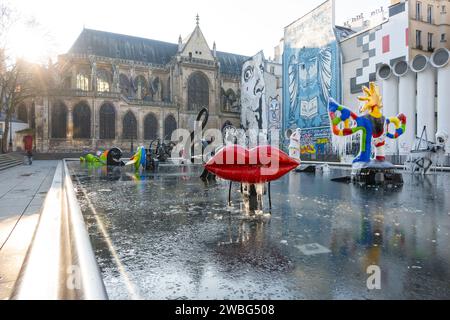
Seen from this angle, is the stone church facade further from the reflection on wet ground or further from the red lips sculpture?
the reflection on wet ground

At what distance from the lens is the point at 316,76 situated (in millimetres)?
31016

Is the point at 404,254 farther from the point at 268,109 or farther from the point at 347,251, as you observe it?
the point at 268,109

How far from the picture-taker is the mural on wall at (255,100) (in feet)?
123

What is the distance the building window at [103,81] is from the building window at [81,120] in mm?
7553

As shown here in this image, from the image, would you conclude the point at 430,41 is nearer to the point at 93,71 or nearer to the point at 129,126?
the point at 129,126

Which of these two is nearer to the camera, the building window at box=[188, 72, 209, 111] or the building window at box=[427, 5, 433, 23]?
the building window at box=[427, 5, 433, 23]

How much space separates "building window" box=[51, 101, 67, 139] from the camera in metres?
38.9

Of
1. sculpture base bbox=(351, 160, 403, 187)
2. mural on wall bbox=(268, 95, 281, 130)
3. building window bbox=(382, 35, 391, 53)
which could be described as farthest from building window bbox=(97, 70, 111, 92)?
sculpture base bbox=(351, 160, 403, 187)

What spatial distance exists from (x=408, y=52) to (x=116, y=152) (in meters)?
23.0

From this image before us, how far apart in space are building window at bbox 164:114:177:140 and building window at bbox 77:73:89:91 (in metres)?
13.0

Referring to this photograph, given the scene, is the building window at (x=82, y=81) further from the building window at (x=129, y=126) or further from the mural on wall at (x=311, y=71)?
the mural on wall at (x=311, y=71)

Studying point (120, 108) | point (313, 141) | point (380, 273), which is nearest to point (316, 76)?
point (313, 141)

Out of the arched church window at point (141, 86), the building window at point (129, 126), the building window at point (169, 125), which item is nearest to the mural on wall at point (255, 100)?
the building window at point (169, 125)

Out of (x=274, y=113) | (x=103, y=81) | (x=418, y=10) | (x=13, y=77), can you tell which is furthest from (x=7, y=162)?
(x=418, y=10)
